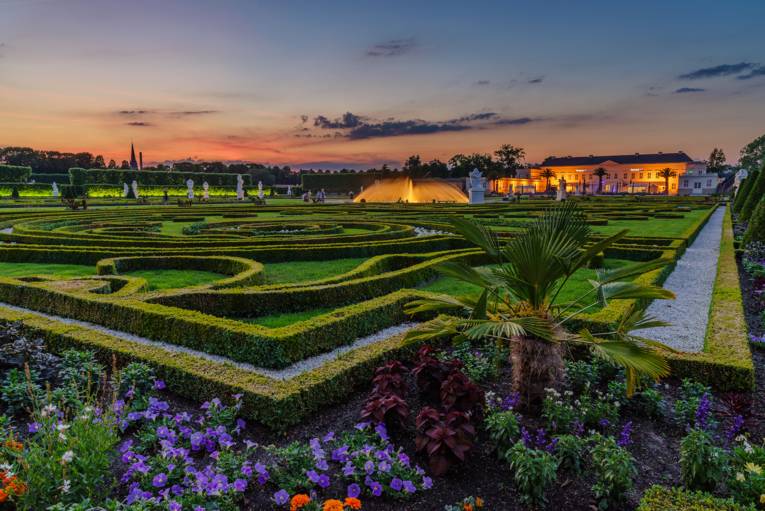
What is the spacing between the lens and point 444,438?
11.6 ft

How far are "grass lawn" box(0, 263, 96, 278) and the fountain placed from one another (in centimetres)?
3878

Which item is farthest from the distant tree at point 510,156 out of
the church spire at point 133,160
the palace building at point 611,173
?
the church spire at point 133,160

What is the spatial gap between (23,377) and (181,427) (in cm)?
215

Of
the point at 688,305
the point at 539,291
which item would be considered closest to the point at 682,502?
the point at 539,291

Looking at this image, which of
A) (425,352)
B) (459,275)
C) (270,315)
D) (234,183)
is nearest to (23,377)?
(270,315)

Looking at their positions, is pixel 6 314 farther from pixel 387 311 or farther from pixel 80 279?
pixel 387 311

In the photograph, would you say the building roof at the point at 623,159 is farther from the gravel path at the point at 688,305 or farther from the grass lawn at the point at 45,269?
the grass lawn at the point at 45,269

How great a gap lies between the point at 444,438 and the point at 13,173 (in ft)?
211

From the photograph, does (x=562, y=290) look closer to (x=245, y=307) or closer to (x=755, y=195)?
(x=245, y=307)

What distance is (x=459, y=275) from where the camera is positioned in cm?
402

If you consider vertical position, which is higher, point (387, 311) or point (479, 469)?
point (387, 311)

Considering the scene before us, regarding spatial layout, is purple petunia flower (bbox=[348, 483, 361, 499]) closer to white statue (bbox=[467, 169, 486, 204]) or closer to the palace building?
white statue (bbox=[467, 169, 486, 204])

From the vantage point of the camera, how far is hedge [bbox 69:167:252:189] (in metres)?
52.5

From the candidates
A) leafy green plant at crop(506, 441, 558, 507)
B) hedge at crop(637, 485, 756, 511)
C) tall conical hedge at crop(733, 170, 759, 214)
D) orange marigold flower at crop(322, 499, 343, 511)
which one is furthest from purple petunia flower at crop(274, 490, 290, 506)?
tall conical hedge at crop(733, 170, 759, 214)
